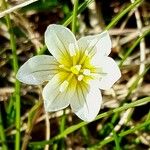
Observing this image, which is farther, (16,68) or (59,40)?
(16,68)

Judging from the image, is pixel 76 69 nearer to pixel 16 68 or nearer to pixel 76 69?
pixel 76 69

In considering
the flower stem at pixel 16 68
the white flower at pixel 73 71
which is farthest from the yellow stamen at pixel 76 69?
the flower stem at pixel 16 68

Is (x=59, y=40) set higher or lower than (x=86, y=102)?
higher

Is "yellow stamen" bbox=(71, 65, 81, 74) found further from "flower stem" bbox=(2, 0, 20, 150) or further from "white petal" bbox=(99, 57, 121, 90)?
"flower stem" bbox=(2, 0, 20, 150)

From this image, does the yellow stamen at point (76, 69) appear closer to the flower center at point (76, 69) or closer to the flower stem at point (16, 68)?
the flower center at point (76, 69)

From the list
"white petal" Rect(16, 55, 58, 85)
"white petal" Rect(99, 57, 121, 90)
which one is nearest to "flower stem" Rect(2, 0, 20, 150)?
"white petal" Rect(16, 55, 58, 85)

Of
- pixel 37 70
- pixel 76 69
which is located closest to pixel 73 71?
pixel 76 69
